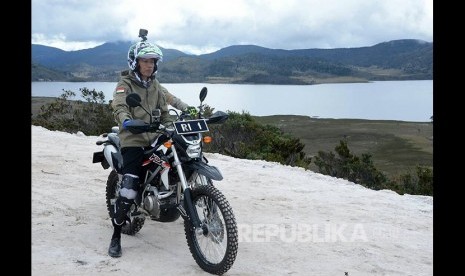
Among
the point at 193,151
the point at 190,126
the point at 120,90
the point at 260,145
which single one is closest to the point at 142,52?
the point at 120,90

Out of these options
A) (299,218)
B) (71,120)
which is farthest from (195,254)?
(71,120)

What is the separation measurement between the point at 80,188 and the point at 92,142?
5.34m

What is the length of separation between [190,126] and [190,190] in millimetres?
571

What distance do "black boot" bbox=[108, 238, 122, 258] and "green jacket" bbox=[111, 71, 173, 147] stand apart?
3.07 ft

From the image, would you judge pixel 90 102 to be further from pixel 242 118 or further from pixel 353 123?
pixel 353 123

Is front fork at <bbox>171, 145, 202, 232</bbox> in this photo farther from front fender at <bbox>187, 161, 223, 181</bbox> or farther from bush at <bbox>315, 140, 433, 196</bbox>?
bush at <bbox>315, 140, 433, 196</bbox>

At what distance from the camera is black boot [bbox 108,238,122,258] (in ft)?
15.8

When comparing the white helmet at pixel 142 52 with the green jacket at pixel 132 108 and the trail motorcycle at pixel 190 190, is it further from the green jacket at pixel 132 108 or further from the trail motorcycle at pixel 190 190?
the trail motorcycle at pixel 190 190

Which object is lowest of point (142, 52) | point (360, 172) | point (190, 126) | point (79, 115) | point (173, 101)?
point (360, 172)

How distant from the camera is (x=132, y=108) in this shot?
5031 mm

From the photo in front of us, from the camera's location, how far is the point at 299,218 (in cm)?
666

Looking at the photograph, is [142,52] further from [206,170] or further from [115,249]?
[115,249]

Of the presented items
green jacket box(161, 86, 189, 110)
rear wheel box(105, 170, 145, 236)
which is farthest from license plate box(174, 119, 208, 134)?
rear wheel box(105, 170, 145, 236)
